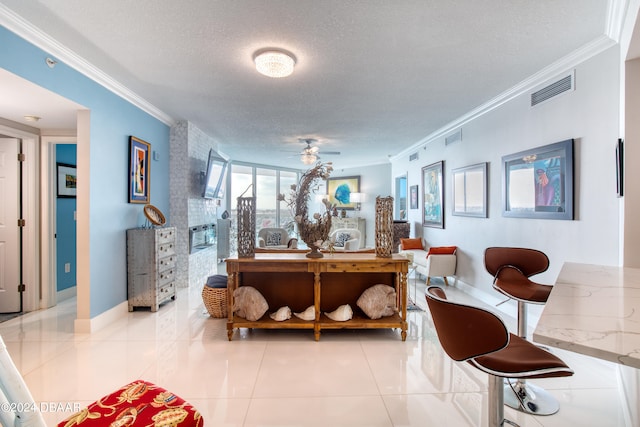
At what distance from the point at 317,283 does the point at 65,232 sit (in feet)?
12.7

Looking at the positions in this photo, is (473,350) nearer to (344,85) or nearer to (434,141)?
(344,85)

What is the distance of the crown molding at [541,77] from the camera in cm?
261

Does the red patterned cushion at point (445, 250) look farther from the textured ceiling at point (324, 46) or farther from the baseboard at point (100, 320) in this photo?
the baseboard at point (100, 320)

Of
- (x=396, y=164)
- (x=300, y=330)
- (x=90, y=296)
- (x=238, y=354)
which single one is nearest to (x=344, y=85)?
(x=300, y=330)

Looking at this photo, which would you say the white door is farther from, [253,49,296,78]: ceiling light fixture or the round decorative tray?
[253,49,296,78]: ceiling light fixture

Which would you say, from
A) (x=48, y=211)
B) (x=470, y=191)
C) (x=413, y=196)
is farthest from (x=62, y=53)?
(x=413, y=196)

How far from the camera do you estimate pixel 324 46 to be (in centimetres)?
261

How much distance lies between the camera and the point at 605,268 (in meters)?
1.99

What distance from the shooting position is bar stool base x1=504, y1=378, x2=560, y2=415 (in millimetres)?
1953

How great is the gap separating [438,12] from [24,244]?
5167mm

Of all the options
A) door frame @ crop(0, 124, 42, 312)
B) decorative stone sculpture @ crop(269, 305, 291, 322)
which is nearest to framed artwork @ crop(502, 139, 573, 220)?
decorative stone sculpture @ crop(269, 305, 291, 322)

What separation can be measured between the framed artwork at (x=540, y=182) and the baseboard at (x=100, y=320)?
4.85 meters

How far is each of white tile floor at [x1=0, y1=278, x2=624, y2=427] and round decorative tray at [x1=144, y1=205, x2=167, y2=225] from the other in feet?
4.27

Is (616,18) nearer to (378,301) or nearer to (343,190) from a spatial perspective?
(378,301)
